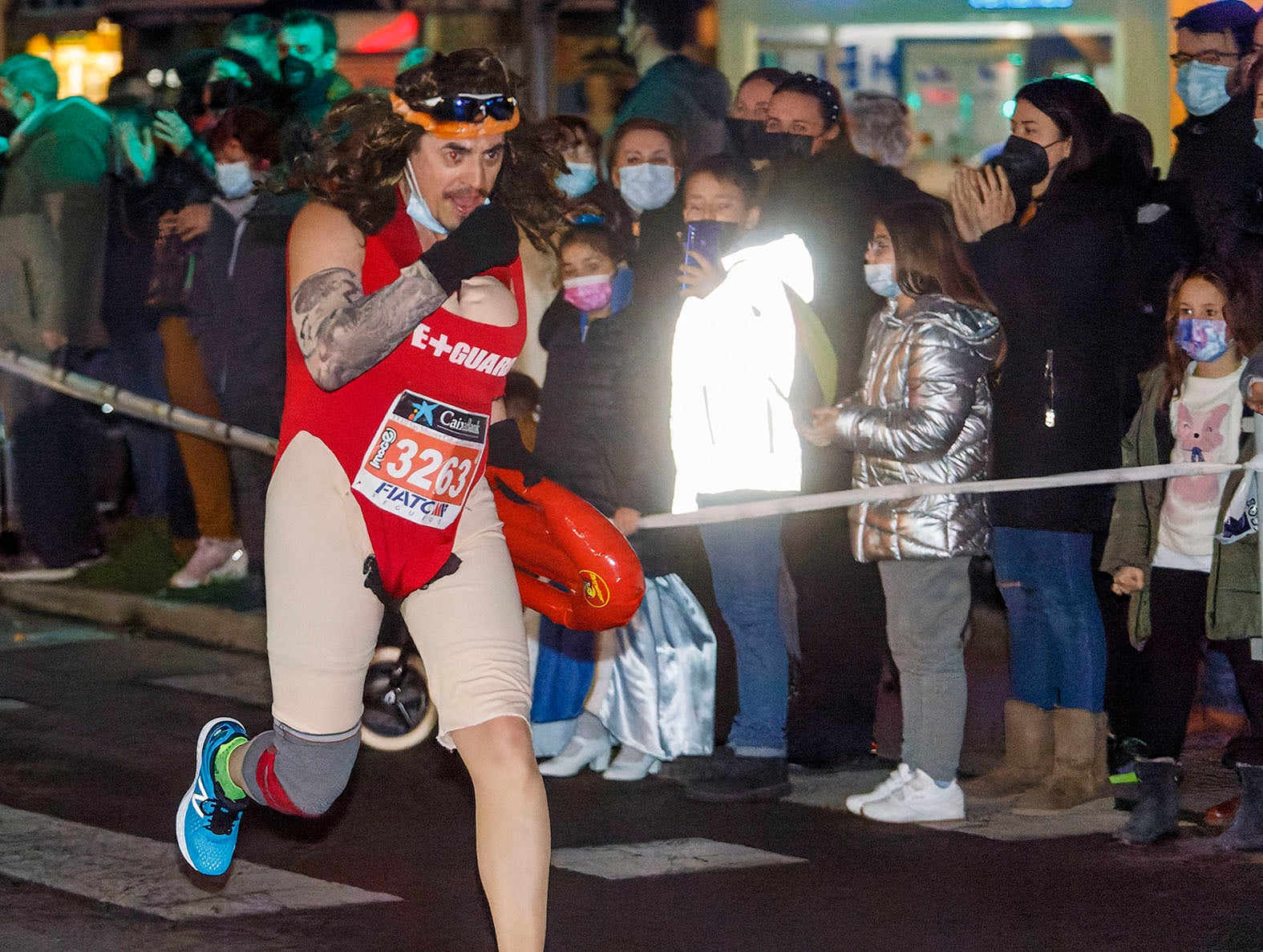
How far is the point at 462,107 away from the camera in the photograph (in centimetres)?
429

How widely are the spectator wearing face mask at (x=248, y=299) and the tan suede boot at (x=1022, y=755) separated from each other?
3.82 m

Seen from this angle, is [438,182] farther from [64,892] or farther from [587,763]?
[587,763]

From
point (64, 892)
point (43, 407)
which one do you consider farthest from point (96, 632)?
point (64, 892)

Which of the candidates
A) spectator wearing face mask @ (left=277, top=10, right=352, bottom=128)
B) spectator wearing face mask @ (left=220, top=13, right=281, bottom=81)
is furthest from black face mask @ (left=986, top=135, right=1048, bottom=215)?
spectator wearing face mask @ (left=220, top=13, right=281, bottom=81)

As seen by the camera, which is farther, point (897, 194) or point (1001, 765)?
point (897, 194)

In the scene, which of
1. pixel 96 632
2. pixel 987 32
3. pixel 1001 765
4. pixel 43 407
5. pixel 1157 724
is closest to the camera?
pixel 1157 724

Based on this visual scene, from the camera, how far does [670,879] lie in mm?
5629

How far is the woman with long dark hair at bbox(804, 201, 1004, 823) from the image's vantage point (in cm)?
624

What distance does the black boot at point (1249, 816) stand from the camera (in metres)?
5.86

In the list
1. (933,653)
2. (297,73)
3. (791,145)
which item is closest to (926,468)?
(933,653)

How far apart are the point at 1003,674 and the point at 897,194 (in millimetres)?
1984

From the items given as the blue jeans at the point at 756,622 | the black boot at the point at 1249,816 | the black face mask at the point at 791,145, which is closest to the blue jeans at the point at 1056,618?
the black boot at the point at 1249,816

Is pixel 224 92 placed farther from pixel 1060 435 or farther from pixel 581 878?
pixel 581 878

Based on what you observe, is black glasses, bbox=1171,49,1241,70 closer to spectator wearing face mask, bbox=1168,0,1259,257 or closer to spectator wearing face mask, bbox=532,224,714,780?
spectator wearing face mask, bbox=1168,0,1259,257
